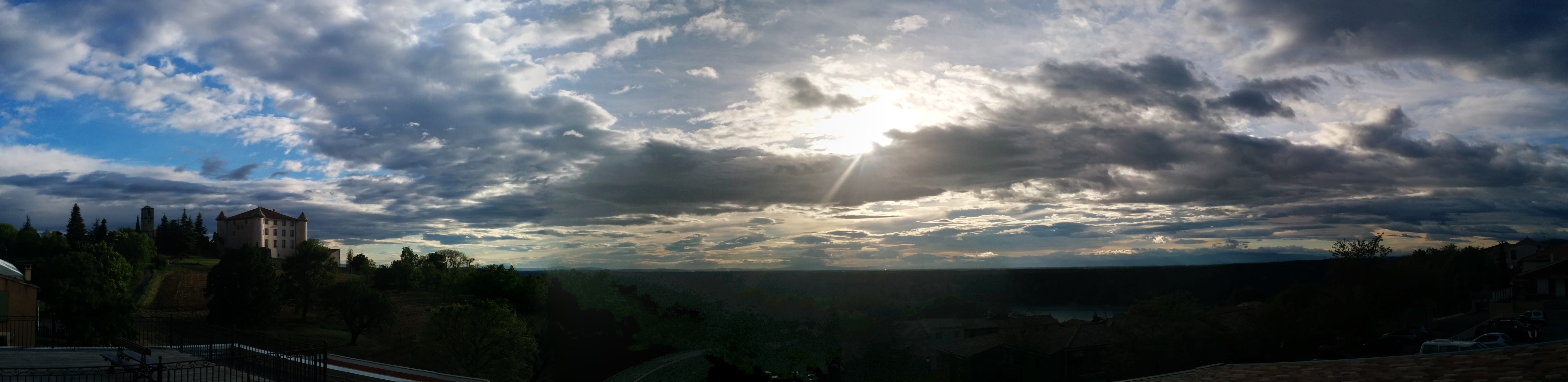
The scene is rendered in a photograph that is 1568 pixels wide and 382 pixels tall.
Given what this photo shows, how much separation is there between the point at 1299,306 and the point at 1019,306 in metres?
58.7

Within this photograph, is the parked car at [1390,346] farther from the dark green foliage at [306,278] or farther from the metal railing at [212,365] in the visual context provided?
the dark green foliage at [306,278]

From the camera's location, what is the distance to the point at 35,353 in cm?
1717

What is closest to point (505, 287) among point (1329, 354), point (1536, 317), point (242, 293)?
point (242, 293)

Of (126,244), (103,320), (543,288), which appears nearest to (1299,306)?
(543,288)

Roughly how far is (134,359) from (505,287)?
172 ft

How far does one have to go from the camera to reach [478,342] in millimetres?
34469

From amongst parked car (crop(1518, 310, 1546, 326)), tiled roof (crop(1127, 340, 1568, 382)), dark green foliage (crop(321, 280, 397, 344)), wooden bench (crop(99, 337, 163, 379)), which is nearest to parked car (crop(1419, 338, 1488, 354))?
tiled roof (crop(1127, 340, 1568, 382))

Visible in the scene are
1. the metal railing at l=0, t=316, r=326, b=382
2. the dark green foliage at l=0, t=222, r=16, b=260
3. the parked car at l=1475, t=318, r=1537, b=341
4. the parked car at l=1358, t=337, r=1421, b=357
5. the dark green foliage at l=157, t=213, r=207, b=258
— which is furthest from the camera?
the dark green foliage at l=157, t=213, r=207, b=258

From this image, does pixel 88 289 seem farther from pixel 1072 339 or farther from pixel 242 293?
pixel 1072 339

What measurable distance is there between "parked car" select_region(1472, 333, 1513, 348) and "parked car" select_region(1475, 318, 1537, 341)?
36.0 inches

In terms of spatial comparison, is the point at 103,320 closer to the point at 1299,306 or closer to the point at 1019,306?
the point at 1299,306

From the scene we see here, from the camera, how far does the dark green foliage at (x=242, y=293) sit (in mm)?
57906

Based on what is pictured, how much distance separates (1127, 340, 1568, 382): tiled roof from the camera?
16859 mm

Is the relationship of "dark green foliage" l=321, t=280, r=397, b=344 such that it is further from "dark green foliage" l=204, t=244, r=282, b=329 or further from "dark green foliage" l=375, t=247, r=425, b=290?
"dark green foliage" l=375, t=247, r=425, b=290
